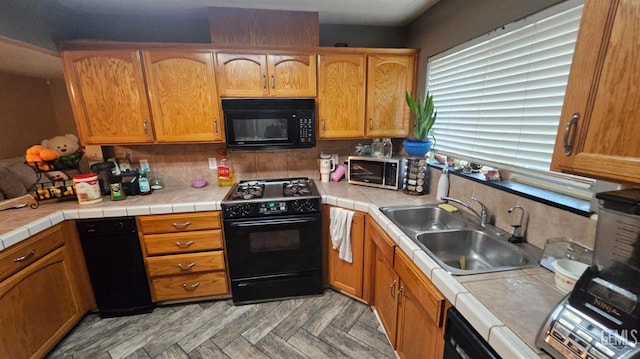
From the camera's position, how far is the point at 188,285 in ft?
6.73

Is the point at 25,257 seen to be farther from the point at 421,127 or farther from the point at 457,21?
the point at 457,21

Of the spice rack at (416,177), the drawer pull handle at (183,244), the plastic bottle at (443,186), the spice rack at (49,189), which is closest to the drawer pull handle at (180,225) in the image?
the drawer pull handle at (183,244)

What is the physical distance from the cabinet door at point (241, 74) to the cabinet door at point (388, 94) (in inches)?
35.5

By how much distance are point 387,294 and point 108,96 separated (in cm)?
247

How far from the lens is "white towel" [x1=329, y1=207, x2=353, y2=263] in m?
1.94

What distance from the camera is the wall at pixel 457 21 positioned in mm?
1374

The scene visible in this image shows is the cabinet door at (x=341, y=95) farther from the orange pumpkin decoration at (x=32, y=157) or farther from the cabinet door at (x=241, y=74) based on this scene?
the orange pumpkin decoration at (x=32, y=157)

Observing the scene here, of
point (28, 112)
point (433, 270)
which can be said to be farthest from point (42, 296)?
point (28, 112)

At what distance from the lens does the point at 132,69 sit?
1935mm

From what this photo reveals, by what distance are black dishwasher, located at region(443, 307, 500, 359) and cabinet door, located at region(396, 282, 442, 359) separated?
4.3 inches

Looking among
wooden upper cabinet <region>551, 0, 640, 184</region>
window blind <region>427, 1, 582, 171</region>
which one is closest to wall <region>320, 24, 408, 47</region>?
window blind <region>427, 1, 582, 171</region>

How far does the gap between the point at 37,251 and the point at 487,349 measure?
95.8 inches

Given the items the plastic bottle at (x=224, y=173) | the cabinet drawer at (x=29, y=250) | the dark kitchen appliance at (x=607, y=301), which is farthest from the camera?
the plastic bottle at (x=224, y=173)

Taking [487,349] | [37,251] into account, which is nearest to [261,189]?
[37,251]
